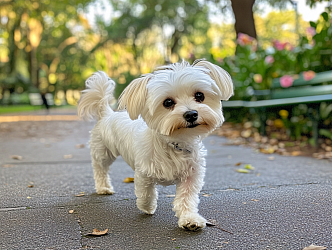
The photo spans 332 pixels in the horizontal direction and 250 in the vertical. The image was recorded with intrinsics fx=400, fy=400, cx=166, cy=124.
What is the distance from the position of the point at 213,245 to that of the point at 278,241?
1.43 feet

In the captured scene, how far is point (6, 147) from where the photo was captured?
8.53 m

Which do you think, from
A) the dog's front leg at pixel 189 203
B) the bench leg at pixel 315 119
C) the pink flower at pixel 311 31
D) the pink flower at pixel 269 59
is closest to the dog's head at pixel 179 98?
the dog's front leg at pixel 189 203

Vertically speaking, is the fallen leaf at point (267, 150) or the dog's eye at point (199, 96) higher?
the dog's eye at point (199, 96)

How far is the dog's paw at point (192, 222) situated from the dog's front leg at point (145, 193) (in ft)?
1.37

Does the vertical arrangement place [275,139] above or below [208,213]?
below

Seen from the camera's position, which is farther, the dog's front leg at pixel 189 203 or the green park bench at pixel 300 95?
the green park bench at pixel 300 95

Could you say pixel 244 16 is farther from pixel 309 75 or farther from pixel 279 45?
pixel 309 75

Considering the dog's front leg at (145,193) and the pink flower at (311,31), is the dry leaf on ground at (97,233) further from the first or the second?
the pink flower at (311,31)

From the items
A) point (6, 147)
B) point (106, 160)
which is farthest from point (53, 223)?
point (6, 147)

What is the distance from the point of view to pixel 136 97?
2.95 metres

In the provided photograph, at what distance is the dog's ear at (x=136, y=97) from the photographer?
2943 millimetres

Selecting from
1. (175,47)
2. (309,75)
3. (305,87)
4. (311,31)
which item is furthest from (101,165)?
(175,47)

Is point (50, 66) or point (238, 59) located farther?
point (50, 66)

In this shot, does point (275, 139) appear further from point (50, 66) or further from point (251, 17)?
point (50, 66)
